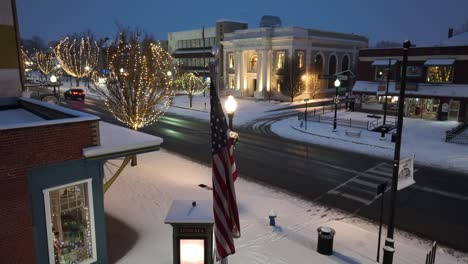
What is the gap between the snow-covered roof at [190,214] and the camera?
780cm

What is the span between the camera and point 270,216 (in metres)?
11.9

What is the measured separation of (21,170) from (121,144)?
7.44 ft

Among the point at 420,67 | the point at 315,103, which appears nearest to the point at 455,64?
the point at 420,67

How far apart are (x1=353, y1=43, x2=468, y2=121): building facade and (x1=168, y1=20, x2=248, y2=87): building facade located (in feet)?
93.8

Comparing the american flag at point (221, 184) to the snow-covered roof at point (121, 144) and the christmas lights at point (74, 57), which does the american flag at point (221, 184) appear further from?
the christmas lights at point (74, 57)

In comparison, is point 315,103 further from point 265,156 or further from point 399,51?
point 265,156

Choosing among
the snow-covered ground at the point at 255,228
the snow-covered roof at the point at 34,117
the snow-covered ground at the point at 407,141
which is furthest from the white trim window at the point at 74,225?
the snow-covered ground at the point at 407,141

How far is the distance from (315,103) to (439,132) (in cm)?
2182

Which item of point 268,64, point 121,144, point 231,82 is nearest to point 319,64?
point 268,64

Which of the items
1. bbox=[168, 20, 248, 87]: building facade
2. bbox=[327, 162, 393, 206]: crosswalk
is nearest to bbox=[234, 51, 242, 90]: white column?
bbox=[168, 20, 248, 87]: building facade

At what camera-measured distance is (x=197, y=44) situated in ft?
254

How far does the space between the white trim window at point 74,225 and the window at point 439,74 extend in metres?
37.2

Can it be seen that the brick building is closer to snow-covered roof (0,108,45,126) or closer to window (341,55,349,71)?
snow-covered roof (0,108,45,126)

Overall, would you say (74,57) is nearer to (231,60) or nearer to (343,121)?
(231,60)
